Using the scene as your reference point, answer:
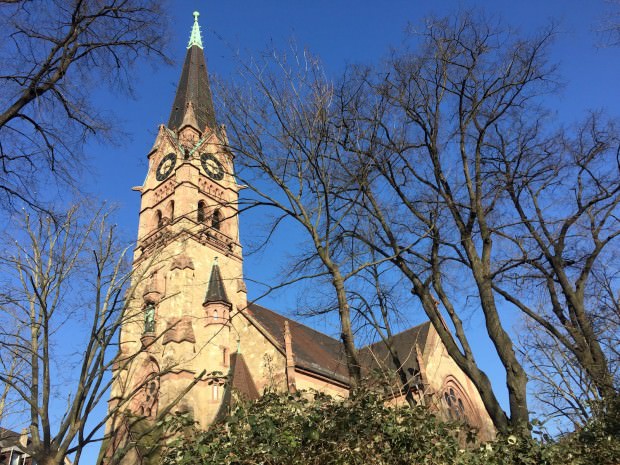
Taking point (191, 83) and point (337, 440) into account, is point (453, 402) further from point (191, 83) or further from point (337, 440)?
point (191, 83)

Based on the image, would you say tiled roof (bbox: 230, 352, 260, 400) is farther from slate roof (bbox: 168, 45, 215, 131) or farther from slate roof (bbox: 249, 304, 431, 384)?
slate roof (bbox: 168, 45, 215, 131)

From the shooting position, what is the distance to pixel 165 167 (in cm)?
2856

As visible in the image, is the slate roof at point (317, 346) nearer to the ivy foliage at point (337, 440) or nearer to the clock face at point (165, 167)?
the clock face at point (165, 167)

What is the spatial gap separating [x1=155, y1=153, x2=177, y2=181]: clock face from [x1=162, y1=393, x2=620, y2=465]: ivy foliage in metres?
23.7

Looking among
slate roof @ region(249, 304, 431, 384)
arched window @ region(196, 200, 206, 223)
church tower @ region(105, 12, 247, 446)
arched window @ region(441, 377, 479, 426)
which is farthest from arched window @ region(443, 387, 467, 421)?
arched window @ region(196, 200, 206, 223)

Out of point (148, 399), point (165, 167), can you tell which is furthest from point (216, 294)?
point (165, 167)

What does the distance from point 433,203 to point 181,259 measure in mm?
15786

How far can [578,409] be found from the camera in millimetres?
9820

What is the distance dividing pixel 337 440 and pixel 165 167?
25.6m

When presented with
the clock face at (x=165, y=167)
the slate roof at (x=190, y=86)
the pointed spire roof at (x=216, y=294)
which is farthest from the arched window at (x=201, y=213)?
the slate roof at (x=190, y=86)

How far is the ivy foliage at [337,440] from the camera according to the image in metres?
4.88

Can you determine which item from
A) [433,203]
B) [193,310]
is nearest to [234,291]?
[193,310]

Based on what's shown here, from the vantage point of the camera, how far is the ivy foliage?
488cm

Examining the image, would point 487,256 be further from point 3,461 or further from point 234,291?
point 3,461
